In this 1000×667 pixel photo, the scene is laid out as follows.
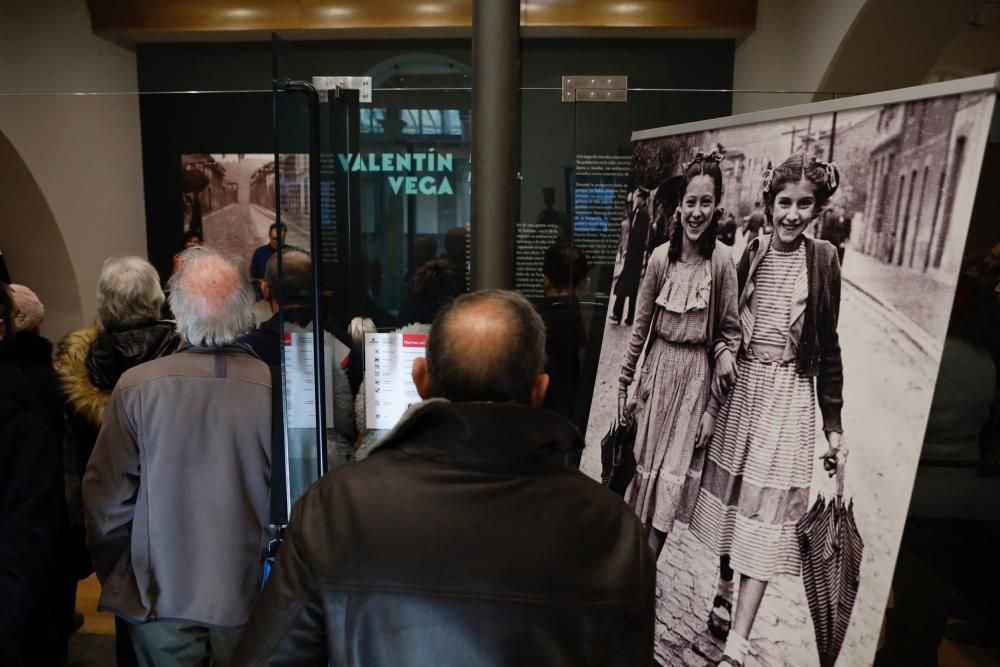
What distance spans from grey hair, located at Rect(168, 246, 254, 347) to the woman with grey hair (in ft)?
1.29

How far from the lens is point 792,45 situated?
11.8 ft

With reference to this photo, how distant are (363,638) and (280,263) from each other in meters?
1.27

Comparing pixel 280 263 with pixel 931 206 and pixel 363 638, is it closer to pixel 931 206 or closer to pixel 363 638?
pixel 363 638

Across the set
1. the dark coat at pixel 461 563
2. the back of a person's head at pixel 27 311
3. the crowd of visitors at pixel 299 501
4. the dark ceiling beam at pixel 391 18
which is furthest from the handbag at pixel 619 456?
the dark ceiling beam at pixel 391 18

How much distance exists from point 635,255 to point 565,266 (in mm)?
540

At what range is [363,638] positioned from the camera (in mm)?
1059

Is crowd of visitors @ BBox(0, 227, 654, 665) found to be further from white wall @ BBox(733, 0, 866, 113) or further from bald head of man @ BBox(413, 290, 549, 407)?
white wall @ BBox(733, 0, 866, 113)

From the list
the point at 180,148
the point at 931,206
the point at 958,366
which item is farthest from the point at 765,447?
the point at 180,148

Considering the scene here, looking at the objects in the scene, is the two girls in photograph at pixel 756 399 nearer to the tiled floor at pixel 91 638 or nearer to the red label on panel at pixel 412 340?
the red label on panel at pixel 412 340

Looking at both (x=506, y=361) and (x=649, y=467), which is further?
(x=649, y=467)

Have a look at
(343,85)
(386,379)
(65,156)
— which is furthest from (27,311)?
(65,156)

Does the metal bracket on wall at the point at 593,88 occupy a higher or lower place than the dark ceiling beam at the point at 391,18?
lower

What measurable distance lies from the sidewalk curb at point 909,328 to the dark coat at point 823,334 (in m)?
0.09

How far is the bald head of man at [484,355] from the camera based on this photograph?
3.80 feet
